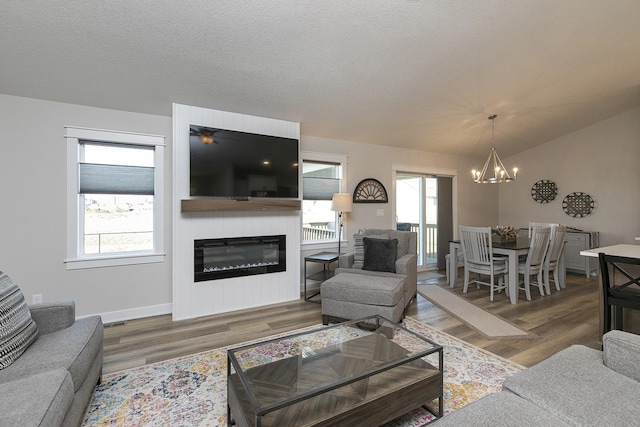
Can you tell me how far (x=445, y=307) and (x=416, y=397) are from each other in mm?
2266

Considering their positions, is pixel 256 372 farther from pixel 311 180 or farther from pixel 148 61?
pixel 311 180

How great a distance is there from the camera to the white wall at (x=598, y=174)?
16.5ft

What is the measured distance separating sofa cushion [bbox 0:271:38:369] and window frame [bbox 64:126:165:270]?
1.57 metres

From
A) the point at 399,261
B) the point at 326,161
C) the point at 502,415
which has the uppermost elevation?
the point at 326,161

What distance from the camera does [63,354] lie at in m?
1.60

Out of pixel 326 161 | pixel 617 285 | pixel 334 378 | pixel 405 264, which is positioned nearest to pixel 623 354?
pixel 334 378

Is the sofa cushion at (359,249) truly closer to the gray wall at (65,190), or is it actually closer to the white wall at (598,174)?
the gray wall at (65,190)

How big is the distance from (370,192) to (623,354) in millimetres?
3847

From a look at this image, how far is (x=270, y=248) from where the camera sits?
153 inches

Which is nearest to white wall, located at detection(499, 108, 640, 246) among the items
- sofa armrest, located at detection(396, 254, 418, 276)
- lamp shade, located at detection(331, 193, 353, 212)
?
sofa armrest, located at detection(396, 254, 418, 276)

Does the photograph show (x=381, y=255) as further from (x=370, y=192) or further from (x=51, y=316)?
(x=51, y=316)

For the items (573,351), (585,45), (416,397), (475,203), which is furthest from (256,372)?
(475,203)

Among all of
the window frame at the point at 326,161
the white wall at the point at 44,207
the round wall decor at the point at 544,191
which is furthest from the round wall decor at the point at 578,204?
the white wall at the point at 44,207

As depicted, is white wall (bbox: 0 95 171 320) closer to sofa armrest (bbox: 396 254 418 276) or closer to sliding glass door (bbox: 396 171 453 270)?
sofa armrest (bbox: 396 254 418 276)
